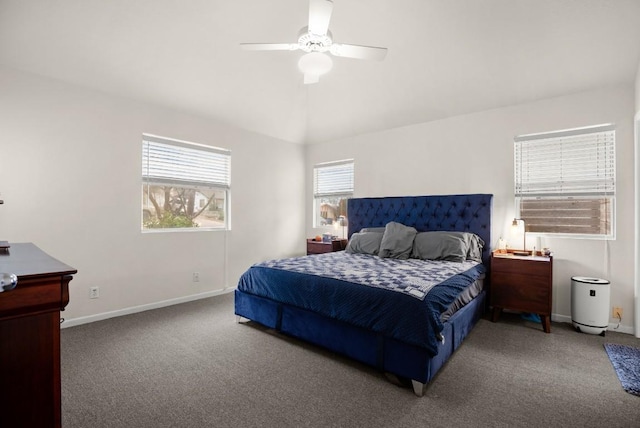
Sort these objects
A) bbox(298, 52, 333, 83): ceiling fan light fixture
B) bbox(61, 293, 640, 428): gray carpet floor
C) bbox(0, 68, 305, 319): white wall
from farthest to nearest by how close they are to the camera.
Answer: bbox(0, 68, 305, 319): white wall → bbox(298, 52, 333, 83): ceiling fan light fixture → bbox(61, 293, 640, 428): gray carpet floor

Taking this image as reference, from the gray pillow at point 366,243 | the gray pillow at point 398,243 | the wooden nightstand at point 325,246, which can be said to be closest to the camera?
the gray pillow at point 398,243

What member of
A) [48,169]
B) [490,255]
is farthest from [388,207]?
[48,169]

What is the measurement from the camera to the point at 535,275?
3.15 m

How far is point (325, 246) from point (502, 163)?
2615mm

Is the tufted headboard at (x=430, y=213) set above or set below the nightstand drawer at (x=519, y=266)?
above

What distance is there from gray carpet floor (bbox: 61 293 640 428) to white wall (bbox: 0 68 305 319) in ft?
2.39

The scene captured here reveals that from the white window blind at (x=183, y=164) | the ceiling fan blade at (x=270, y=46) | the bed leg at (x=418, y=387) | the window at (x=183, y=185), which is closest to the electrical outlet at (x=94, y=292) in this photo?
the window at (x=183, y=185)

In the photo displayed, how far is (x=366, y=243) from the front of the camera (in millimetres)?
4074

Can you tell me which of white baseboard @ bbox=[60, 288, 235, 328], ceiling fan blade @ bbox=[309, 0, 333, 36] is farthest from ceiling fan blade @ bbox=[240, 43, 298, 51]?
white baseboard @ bbox=[60, 288, 235, 328]

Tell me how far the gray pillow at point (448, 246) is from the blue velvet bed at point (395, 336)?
0.67 feet

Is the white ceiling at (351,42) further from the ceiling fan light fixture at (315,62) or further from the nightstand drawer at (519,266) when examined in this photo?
the nightstand drawer at (519,266)

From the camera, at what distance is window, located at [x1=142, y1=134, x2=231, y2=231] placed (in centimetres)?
391

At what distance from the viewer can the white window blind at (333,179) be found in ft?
17.3

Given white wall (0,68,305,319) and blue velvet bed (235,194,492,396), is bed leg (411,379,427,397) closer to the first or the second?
blue velvet bed (235,194,492,396)
